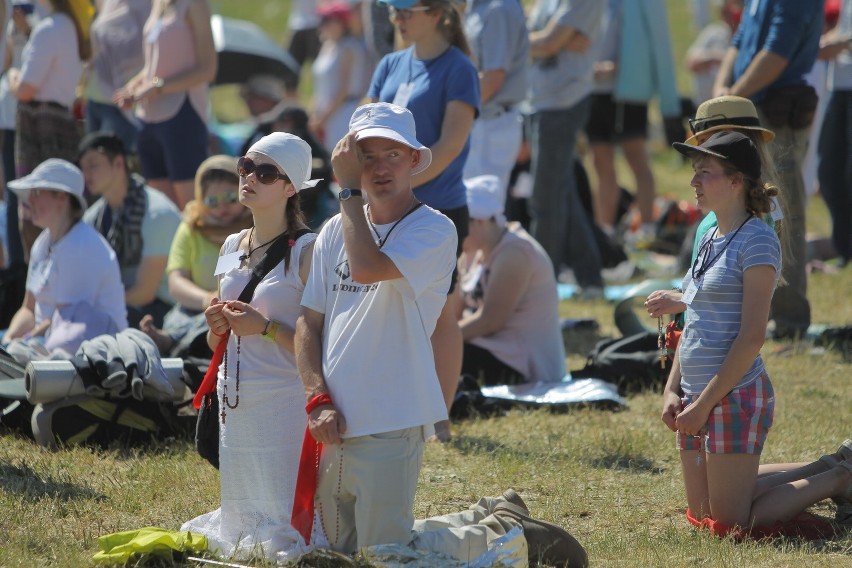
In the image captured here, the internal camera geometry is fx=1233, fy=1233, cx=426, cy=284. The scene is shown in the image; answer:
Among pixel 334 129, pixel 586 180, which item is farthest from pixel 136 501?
pixel 334 129

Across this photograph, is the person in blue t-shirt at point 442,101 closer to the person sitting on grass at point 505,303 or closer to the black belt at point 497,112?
the person sitting on grass at point 505,303

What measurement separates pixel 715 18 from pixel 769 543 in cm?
2059

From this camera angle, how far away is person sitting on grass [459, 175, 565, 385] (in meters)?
6.37

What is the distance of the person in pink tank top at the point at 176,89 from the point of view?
7586 millimetres

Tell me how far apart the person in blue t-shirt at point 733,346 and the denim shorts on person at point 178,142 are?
167 inches

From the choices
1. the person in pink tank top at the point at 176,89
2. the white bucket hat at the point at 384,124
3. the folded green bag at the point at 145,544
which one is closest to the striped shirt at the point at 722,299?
the white bucket hat at the point at 384,124

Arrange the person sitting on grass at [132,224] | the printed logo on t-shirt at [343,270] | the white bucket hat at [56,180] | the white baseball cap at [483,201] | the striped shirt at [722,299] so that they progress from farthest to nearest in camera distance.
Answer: the person sitting on grass at [132,224] → the white baseball cap at [483,201] → the white bucket hat at [56,180] → the striped shirt at [722,299] → the printed logo on t-shirt at [343,270]

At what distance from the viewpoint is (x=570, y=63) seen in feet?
27.0

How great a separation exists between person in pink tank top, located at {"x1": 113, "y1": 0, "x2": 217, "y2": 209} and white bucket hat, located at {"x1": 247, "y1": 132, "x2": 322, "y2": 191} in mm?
3688

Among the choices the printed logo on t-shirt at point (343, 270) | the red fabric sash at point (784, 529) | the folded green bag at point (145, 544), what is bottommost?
the red fabric sash at point (784, 529)

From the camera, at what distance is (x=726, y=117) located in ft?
15.1

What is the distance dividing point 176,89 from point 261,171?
3796mm

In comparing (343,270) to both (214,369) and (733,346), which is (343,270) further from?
(733,346)

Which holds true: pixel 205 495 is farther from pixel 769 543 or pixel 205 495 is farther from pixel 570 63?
pixel 570 63
